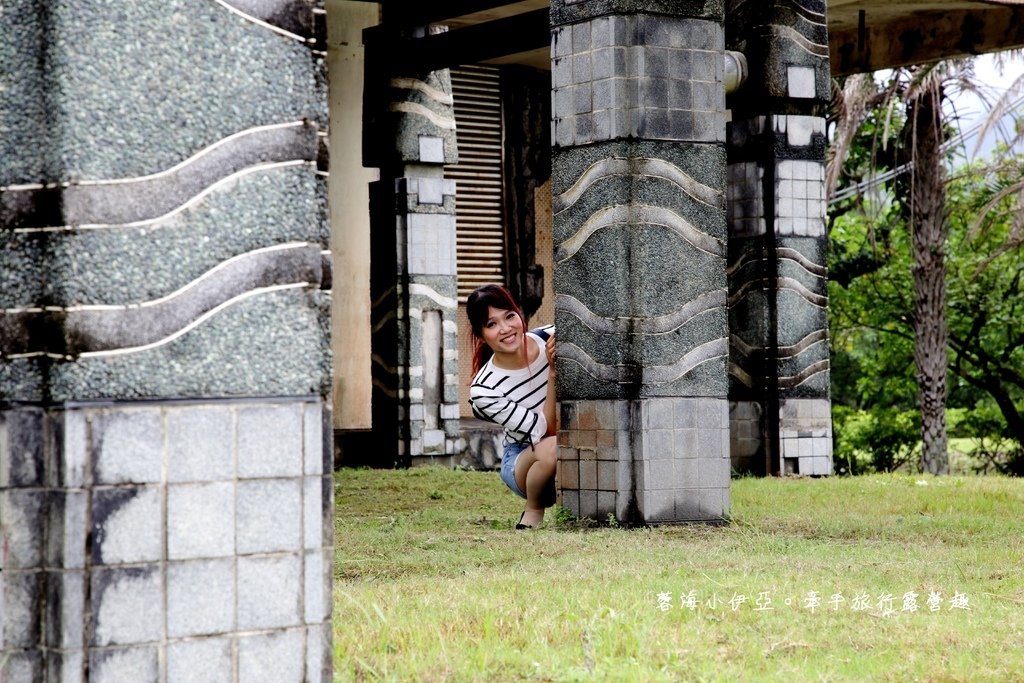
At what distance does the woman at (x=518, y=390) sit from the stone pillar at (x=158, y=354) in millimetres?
4477

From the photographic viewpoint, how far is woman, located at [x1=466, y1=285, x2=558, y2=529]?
854 cm

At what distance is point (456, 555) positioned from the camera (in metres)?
7.34

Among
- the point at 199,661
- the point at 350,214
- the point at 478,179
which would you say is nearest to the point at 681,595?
the point at 199,661

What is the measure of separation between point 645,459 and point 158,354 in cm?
499

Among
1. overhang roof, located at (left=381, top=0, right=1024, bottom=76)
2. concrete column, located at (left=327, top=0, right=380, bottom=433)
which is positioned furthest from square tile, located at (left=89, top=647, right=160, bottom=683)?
concrete column, located at (left=327, top=0, right=380, bottom=433)

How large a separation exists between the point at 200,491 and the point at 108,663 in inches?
18.5

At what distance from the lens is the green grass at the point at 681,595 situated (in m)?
4.71

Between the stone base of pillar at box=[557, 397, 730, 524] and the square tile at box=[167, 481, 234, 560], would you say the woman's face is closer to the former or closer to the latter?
the stone base of pillar at box=[557, 397, 730, 524]

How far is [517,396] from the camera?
8.98 m

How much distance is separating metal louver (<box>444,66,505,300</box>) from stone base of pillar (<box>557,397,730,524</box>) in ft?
25.1

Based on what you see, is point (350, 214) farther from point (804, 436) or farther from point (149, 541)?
point (149, 541)

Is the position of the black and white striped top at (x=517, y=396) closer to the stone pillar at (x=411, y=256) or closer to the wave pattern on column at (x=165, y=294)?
the wave pattern on column at (x=165, y=294)
